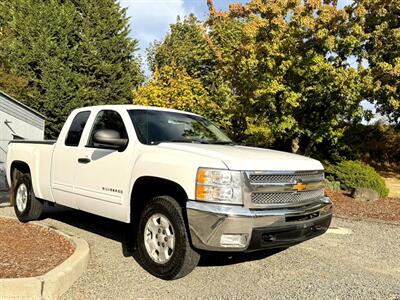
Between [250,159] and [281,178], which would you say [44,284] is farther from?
[281,178]

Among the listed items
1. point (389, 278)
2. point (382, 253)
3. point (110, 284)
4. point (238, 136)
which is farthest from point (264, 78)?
point (110, 284)

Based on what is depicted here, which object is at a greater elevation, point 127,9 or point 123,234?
point 127,9

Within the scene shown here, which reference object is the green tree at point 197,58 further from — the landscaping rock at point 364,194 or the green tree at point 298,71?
the landscaping rock at point 364,194

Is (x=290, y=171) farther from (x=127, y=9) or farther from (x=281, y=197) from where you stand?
(x=127, y=9)

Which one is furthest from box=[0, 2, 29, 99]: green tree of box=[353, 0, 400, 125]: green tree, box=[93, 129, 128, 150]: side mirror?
box=[93, 129, 128, 150]: side mirror

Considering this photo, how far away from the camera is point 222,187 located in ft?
15.3

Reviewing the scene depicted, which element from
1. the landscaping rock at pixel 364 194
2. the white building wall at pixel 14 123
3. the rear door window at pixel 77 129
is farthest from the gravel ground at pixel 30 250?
the landscaping rock at pixel 364 194

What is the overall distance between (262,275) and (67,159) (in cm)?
321

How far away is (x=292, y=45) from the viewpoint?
1377 centimetres

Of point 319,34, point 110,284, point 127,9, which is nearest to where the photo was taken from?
point 110,284

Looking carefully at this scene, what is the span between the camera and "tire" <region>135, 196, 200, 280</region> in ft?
15.9

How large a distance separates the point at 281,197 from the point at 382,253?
2.84 m

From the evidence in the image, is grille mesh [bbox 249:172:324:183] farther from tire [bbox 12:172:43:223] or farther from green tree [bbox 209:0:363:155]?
green tree [bbox 209:0:363:155]

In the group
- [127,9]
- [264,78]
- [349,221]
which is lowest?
[349,221]
